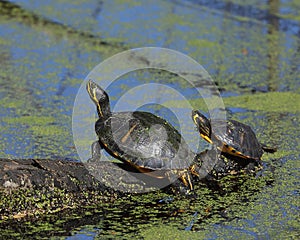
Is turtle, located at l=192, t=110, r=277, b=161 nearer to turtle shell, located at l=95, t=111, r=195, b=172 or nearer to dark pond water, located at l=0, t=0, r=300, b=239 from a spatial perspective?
dark pond water, located at l=0, t=0, r=300, b=239

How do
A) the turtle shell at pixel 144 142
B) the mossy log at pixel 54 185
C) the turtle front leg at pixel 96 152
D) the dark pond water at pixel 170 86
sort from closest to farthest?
the mossy log at pixel 54 185, the dark pond water at pixel 170 86, the turtle shell at pixel 144 142, the turtle front leg at pixel 96 152

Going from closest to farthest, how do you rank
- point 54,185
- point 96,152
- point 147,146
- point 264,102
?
point 54,185 → point 147,146 → point 96,152 → point 264,102

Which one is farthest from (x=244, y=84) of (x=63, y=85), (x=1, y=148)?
(x=1, y=148)

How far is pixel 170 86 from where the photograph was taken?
523 cm

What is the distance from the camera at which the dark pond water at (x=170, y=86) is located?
3.03 metres

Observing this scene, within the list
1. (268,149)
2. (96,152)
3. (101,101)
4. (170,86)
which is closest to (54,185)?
(96,152)

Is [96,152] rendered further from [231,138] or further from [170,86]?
[170,86]

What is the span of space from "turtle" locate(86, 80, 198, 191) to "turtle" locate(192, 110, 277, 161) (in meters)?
0.21

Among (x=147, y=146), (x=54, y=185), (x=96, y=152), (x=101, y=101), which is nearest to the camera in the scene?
(x=54, y=185)

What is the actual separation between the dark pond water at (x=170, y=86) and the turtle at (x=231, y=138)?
0.48 ft

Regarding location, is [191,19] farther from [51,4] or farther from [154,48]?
[51,4]

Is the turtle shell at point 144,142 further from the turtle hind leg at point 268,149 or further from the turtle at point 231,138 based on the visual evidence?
the turtle hind leg at point 268,149

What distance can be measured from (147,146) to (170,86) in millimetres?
2014

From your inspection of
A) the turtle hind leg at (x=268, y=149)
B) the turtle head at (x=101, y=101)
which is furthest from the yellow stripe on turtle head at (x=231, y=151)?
the turtle head at (x=101, y=101)
